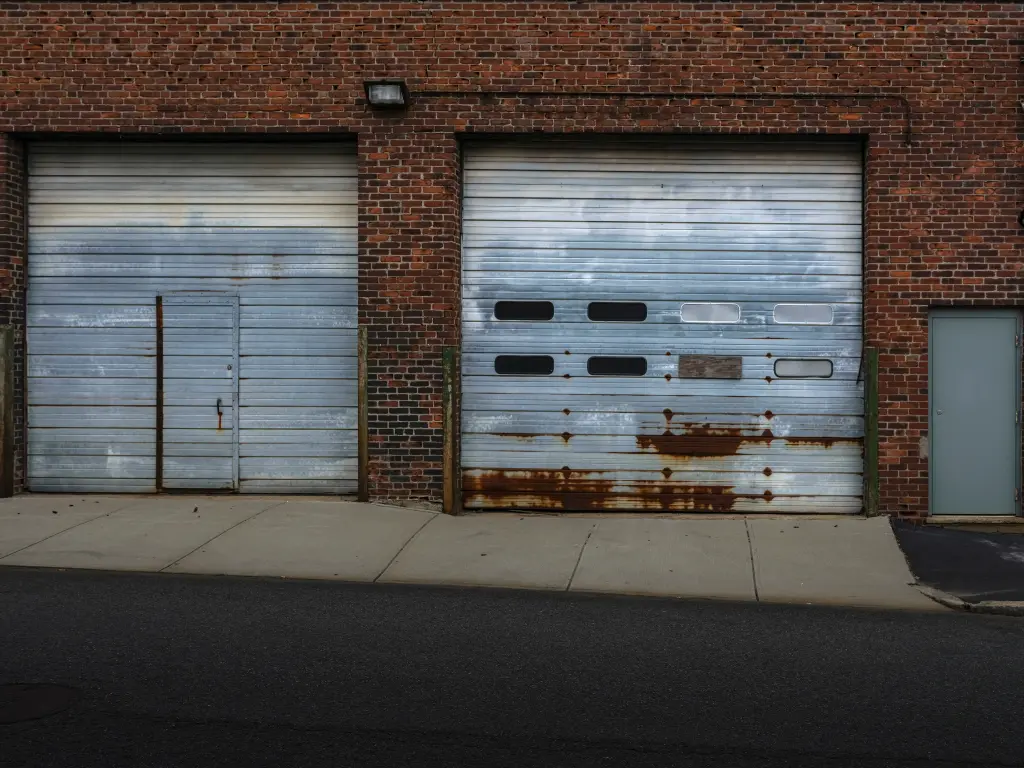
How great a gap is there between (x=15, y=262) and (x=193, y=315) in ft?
6.70

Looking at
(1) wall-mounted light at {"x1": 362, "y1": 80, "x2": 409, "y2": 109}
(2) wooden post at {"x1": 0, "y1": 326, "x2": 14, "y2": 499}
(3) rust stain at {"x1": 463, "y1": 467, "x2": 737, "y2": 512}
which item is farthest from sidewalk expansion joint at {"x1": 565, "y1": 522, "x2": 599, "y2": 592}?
(2) wooden post at {"x1": 0, "y1": 326, "x2": 14, "y2": 499}

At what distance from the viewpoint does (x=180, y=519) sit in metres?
11.2

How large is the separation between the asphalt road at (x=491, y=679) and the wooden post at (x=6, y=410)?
4158 millimetres

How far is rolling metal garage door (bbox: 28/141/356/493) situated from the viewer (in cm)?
1253

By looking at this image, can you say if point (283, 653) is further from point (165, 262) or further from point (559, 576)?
point (165, 262)

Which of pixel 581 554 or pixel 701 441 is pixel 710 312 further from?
pixel 581 554

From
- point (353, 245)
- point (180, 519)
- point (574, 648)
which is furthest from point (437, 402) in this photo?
point (574, 648)

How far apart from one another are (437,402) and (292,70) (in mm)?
3901

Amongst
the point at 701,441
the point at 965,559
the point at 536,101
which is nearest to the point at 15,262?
the point at 536,101

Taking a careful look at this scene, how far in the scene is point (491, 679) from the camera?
621cm

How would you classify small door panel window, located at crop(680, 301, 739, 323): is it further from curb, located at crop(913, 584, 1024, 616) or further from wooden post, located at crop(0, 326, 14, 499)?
wooden post, located at crop(0, 326, 14, 499)

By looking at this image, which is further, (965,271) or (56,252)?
(56,252)

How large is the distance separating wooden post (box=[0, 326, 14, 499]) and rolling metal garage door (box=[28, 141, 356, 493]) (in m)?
0.35

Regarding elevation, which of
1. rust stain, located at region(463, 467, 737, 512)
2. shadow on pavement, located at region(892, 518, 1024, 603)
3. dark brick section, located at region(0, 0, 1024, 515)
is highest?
dark brick section, located at region(0, 0, 1024, 515)
